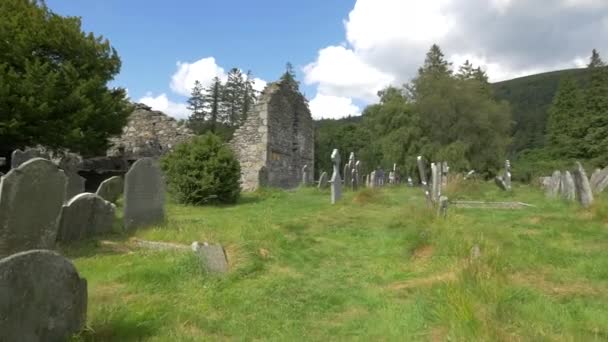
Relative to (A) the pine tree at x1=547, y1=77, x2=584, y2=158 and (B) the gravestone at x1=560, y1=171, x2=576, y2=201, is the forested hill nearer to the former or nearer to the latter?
(A) the pine tree at x1=547, y1=77, x2=584, y2=158

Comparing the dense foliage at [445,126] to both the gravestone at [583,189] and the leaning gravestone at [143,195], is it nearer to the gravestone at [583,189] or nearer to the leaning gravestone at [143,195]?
the gravestone at [583,189]

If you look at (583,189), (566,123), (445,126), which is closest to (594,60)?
(566,123)

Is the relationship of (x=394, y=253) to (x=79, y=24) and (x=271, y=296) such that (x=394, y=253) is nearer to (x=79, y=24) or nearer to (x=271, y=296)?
(x=271, y=296)

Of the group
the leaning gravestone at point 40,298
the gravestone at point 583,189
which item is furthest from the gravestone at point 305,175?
the leaning gravestone at point 40,298

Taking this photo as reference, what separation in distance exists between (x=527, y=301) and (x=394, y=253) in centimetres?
229

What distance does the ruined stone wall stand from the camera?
20969 mm

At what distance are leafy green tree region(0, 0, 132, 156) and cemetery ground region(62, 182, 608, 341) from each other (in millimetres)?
9265

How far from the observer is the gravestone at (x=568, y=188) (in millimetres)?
12965

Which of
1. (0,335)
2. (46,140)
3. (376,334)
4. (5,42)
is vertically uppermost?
(5,42)

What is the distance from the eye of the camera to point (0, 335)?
2838 millimetres

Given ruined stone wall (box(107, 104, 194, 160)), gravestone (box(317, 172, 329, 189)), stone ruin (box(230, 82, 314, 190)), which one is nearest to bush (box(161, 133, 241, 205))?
stone ruin (box(230, 82, 314, 190))

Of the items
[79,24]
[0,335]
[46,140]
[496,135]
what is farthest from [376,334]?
[496,135]

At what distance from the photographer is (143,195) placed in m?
7.89

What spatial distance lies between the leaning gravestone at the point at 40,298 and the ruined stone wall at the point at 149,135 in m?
18.0
